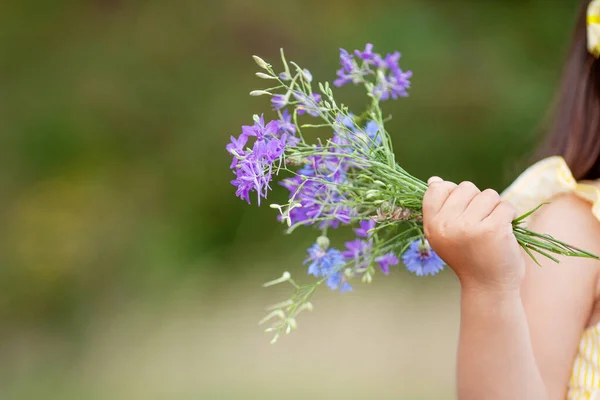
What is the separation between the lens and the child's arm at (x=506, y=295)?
0.86 meters

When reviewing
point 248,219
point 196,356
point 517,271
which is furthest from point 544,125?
point 248,219

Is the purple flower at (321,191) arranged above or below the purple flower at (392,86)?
below

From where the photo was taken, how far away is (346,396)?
2.79 metres

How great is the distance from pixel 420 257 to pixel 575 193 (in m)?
0.36

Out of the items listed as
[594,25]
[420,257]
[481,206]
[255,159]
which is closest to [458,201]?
[481,206]

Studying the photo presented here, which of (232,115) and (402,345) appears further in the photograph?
(232,115)

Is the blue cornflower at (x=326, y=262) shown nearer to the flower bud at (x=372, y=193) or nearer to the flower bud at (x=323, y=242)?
the flower bud at (x=323, y=242)

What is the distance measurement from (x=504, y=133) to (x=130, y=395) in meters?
2.09

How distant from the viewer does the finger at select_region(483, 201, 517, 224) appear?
0.85 meters

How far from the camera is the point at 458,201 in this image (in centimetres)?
86

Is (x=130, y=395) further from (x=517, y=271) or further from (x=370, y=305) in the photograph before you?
(x=517, y=271)

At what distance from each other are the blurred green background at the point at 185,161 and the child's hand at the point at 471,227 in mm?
2136

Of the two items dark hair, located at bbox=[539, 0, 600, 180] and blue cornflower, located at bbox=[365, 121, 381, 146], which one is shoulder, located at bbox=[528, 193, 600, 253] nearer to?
dark hair, located at bbox=[539, 0, 600, 180]

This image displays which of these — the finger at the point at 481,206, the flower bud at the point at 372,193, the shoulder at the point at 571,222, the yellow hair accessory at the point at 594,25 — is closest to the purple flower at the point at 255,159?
the flower bud at the point at 372,193
